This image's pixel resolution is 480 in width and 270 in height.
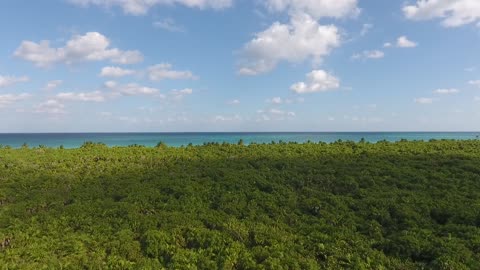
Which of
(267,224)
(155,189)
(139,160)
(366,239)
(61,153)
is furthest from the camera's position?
(61,153)

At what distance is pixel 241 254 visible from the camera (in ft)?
24.3

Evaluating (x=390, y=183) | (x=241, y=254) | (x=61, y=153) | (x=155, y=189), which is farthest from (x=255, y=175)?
(x=61, y=153)

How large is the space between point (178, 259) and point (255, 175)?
5.97 m

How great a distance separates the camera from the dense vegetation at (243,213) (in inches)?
289

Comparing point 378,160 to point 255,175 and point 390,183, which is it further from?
point 255,175

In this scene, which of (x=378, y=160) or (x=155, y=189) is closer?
(x=155, y=189)

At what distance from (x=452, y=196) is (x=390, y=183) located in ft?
6.45

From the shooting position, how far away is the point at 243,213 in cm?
974

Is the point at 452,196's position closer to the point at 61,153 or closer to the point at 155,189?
the point at 155,189

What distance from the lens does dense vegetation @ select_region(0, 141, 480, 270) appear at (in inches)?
289

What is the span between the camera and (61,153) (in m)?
17.9

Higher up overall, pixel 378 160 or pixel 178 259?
pixel 378 160

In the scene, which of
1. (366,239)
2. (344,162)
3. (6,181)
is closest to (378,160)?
(344,162)

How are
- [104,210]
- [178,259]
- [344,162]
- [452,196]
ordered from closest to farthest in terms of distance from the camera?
1. [178,259]
2. [104,210]
3. [452,196]
4. [344,162]
